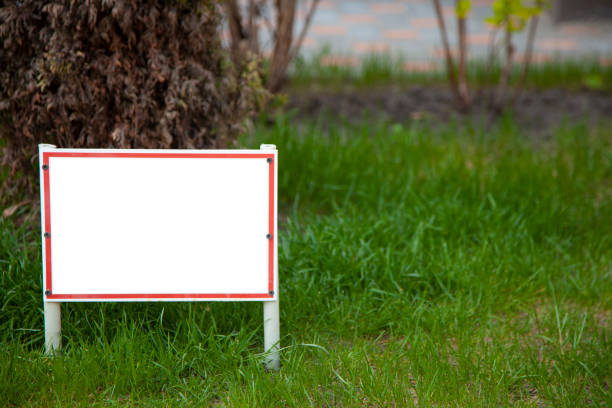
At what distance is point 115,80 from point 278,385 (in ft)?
4.77

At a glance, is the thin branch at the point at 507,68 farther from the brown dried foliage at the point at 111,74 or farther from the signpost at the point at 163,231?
the signpost at the point at 163,231

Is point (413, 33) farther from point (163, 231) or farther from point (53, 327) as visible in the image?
point (53, 327)

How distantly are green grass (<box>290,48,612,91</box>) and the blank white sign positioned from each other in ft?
11.7

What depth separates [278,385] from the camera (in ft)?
7.88

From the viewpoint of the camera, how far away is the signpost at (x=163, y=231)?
2.41m

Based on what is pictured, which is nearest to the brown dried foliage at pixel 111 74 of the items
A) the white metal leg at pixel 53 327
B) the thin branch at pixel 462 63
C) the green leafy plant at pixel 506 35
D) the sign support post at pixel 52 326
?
the sign support post at pixel 52 326

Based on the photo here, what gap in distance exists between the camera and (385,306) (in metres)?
3.02

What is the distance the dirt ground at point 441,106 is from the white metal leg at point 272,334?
285 centimetres

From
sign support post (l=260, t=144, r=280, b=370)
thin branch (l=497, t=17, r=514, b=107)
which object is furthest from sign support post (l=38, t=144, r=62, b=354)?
thin branch (l=497, t=17, r=514, b=107)

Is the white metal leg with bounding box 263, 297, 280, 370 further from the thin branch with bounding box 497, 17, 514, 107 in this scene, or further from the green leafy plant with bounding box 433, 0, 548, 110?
the thin branch with bounding box 497, 17, 514, 107

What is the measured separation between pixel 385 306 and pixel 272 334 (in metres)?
0.68

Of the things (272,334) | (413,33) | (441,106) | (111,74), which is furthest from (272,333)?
(413,33)

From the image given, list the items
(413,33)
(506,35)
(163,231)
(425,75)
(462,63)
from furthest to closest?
(413,33) < (425,75) < (462,63) < (506,35) < (163,231)

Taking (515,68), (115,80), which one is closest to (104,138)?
(115,80)
